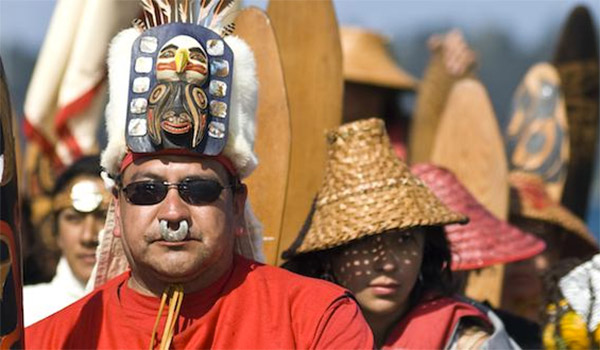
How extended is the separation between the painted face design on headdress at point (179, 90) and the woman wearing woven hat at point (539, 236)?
258 centimetres

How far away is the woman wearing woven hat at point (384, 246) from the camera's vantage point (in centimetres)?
432

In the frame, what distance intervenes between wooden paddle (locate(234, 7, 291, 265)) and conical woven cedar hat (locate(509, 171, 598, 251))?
5.66ft

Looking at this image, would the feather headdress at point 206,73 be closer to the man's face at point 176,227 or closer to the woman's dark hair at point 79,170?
the man's face at point 176,227

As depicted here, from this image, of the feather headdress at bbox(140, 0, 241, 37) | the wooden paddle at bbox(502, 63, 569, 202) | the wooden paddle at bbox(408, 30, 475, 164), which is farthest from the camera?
the wooden paddle at bbox(408, 30, 475, 164)

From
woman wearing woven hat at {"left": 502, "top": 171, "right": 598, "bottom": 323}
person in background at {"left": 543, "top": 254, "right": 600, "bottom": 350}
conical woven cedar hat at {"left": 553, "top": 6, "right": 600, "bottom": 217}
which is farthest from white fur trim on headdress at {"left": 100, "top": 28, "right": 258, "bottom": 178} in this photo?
conical woven cedar hat at {"left": 553, "top": 6, "right": 600, "bottom": 217}

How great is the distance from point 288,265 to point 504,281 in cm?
176

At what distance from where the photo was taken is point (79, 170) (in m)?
5.58

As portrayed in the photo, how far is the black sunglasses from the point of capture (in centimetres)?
361

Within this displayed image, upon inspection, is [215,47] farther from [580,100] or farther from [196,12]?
[580,100]

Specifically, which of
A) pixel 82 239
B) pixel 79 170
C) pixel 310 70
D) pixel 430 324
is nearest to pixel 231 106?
pixel 430 324

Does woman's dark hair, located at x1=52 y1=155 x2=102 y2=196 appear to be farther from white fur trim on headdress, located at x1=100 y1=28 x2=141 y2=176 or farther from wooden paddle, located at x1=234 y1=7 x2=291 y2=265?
white fur trim on headdress, located at x1=100 y1=28 x2=141 y2=176

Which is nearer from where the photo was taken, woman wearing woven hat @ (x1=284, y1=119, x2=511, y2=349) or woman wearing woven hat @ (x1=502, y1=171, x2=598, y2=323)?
woman wearing woven hat @ (x1=284, y1=119, x2=511, y2=349)

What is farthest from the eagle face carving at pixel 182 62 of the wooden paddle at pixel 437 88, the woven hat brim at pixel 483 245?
the wooden paddle at pixel 437 88

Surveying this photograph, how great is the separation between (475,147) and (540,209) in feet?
1.16
